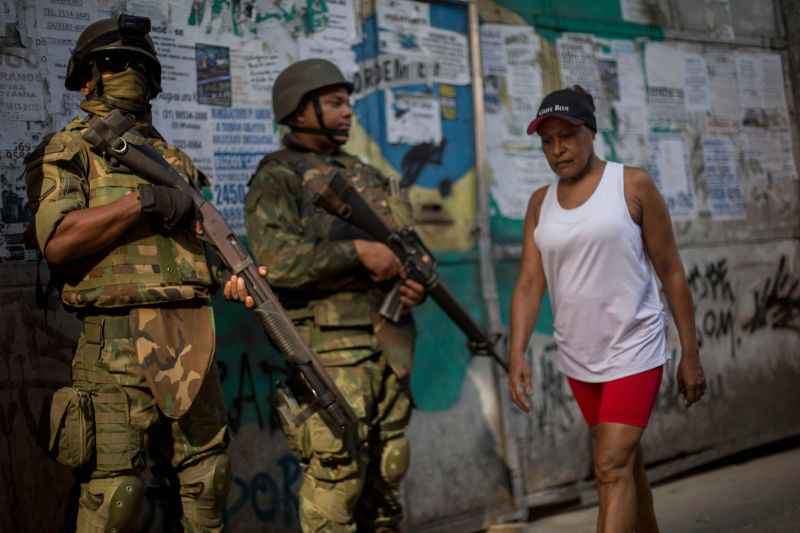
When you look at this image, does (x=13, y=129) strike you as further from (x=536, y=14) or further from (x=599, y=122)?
(x=599, y=122)

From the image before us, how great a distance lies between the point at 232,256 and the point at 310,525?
3.56 ft

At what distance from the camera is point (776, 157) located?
7031mm

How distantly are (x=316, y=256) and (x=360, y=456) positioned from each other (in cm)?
77

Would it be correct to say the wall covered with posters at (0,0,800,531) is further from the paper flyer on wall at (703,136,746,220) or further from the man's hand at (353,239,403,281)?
the man's hand at (353,239,403,281)

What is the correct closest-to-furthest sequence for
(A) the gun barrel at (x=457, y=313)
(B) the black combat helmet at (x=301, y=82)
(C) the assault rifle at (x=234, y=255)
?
1. (C) the assault rifle at (x=234, y=255)
2. (B) the black combat helmet at (x=301, y=82)
3. (A) the gun barrel at (x=457, y=313)

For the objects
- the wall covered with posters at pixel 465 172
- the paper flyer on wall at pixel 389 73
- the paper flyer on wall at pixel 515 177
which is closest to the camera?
the wall covered with posters at pixel 465 172

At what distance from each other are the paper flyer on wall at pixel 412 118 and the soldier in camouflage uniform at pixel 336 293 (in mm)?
956

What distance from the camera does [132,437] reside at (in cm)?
328

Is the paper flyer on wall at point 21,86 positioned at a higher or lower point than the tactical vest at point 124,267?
higher

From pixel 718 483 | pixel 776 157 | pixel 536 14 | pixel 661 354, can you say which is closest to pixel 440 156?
pixel 536 14

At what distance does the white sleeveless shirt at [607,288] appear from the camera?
3.53 m

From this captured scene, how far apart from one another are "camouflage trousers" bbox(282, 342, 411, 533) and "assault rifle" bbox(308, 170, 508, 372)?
0.27 metres

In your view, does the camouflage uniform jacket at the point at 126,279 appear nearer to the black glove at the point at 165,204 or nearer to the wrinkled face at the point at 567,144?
the black glove at the point at 165,204

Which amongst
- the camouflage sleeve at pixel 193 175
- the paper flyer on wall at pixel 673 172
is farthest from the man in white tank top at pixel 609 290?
the paper flyer on wall at pixel 673 172
